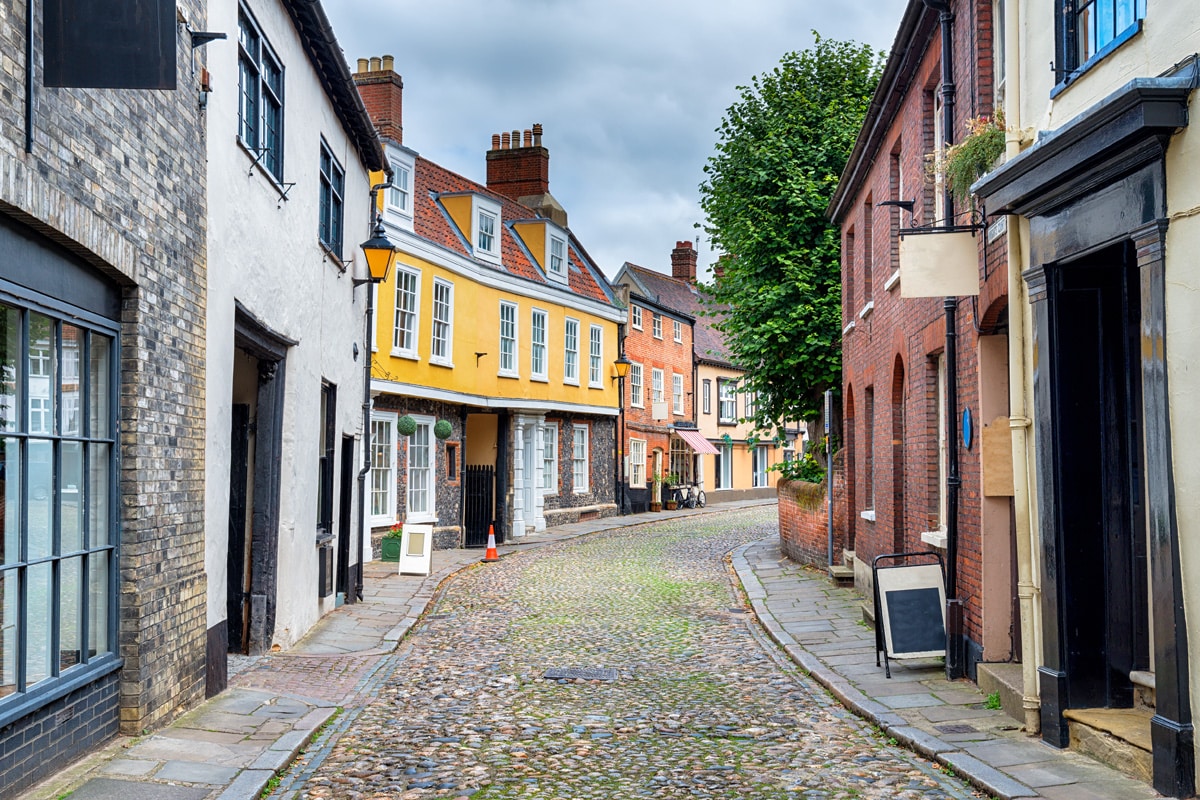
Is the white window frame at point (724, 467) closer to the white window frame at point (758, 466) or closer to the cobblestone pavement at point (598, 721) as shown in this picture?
the white window frame at point (758, 466)

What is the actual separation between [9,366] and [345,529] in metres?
8.85

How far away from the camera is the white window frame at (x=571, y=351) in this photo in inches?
1158

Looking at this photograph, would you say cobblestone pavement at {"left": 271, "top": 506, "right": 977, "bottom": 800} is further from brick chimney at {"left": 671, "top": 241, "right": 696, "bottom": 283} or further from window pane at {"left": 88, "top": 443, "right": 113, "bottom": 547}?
brick chimney at {"left": 671, "top": 241, "right": 696, "bottom": 283}

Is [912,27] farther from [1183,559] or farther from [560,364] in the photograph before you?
[560,364]

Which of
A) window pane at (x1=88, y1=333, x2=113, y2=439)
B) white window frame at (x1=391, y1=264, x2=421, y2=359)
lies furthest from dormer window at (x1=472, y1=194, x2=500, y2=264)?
window pane at (x1=88, y1=333, x2=113, y2=439)

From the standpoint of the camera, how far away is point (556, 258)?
29375 mm

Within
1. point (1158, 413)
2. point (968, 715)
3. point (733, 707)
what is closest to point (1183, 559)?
point (1158, 413)

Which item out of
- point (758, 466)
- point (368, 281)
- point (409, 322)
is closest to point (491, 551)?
point (409, 322)

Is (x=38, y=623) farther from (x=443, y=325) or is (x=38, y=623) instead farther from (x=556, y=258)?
(x=556, y=258)

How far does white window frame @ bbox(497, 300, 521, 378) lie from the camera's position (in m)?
26.0

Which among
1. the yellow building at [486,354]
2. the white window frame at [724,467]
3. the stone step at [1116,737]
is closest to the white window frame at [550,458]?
the yellow building at [486,354]

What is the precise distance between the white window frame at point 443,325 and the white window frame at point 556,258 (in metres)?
5.68

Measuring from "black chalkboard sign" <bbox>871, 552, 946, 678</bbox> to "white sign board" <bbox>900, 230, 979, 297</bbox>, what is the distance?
7.44 feet

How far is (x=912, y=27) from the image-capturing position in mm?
11359
